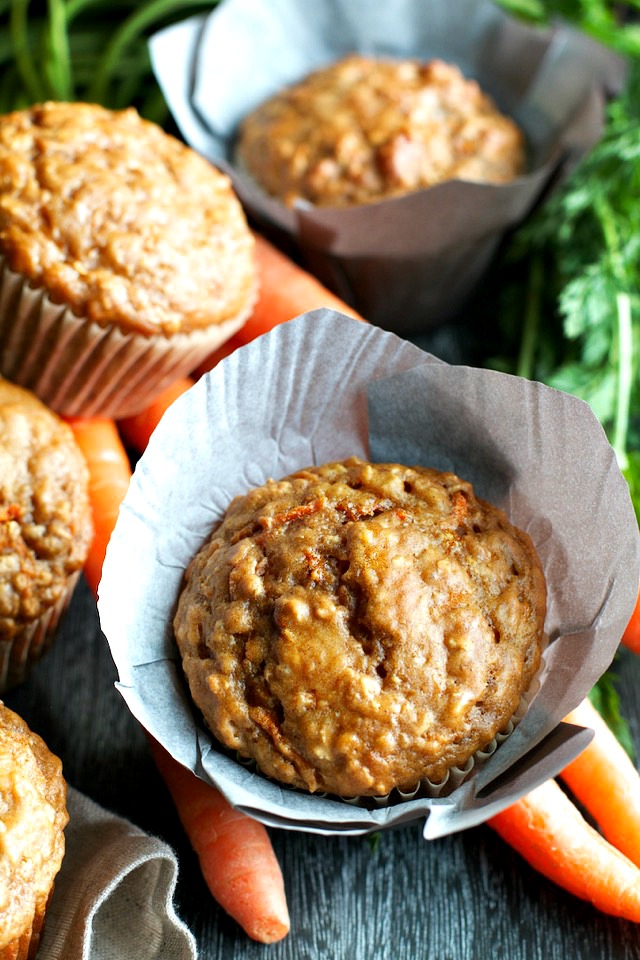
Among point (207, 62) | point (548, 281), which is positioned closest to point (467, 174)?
point (548, 281)

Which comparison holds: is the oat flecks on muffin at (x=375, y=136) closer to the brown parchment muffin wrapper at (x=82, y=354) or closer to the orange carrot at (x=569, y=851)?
the brown parchment muffin wrapper at (x=82, y=354)

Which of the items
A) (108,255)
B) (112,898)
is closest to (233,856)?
(112,898)

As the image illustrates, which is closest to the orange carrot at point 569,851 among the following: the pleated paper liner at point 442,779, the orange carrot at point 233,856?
the pleated paper liner at point 442,779

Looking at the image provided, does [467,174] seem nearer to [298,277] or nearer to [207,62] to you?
[298,277]

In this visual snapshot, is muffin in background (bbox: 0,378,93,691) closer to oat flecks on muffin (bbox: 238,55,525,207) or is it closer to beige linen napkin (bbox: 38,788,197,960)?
beige linen napkin (bbox: 38,788,197,960)

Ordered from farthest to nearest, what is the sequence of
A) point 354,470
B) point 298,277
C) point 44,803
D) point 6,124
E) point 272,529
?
point 298,277
point 6,124
point 354,470
point 272,529
point 44,803
